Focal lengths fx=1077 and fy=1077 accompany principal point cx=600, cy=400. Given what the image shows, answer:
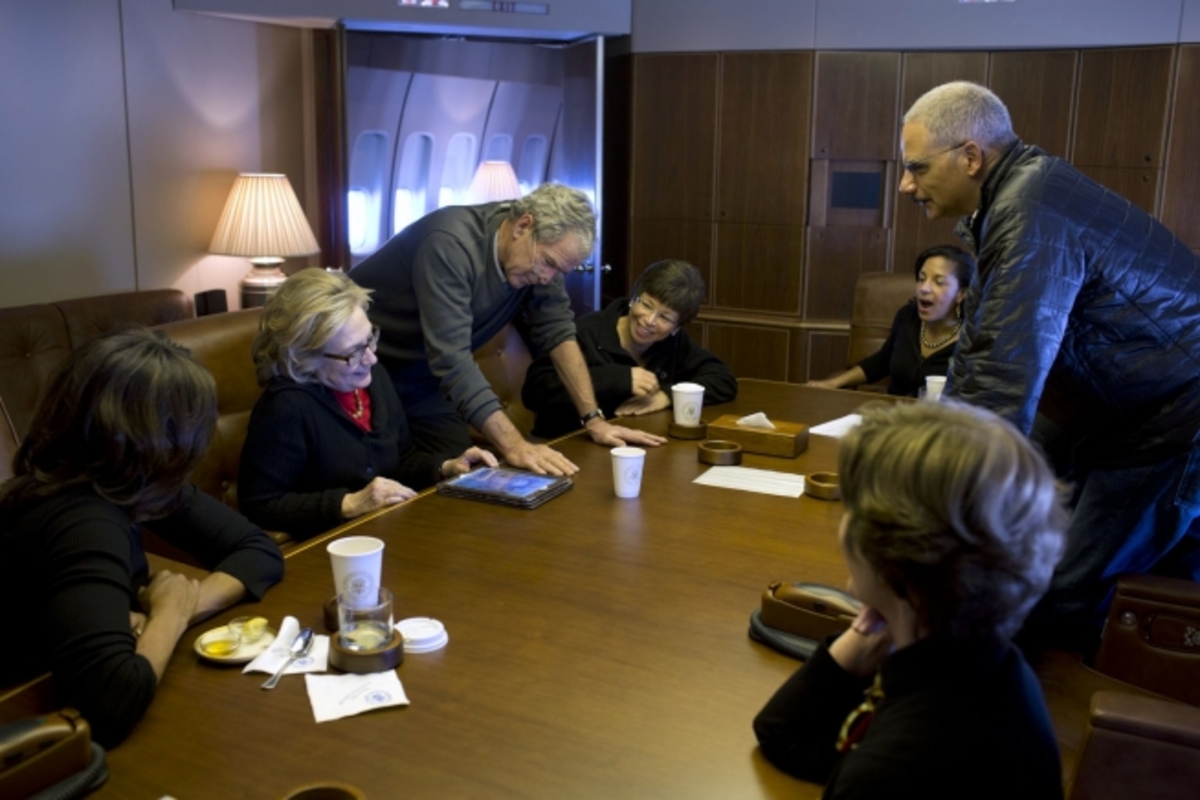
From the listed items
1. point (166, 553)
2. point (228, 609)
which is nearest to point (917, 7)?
point (166, 553)

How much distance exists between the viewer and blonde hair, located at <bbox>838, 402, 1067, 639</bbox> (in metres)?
1.02

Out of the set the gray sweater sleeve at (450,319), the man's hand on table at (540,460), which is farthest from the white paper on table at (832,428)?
the gray sweater sleeve at (450,319)

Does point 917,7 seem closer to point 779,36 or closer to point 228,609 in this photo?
point 779,36

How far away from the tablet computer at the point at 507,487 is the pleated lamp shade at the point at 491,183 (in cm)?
350

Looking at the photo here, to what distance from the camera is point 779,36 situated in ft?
19.1

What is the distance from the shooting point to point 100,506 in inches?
61.9

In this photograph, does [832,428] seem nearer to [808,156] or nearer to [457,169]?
[808,156]

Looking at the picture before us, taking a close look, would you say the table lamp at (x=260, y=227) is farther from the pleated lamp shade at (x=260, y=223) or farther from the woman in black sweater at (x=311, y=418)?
the woman in black sweater at (x=311, y=418)

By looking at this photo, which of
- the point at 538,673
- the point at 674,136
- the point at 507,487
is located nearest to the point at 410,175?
the point at 674,136

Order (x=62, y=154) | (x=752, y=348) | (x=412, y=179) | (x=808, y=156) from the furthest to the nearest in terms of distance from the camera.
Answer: (x=752, y=348) → (x=808, y=156) → (x=412, y=179) → (x=62, y=154)

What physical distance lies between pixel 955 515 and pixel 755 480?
1541mm

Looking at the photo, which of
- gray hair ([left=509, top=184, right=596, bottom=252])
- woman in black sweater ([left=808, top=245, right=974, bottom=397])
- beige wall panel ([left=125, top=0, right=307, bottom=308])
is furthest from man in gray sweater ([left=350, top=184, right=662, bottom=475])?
beige wall panel ([left=125, top=0, right=307, bottom=308])

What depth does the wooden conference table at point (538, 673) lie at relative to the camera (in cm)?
129

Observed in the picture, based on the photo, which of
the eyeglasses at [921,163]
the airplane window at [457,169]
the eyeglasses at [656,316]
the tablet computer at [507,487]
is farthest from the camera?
the airplane window at [457,169]
